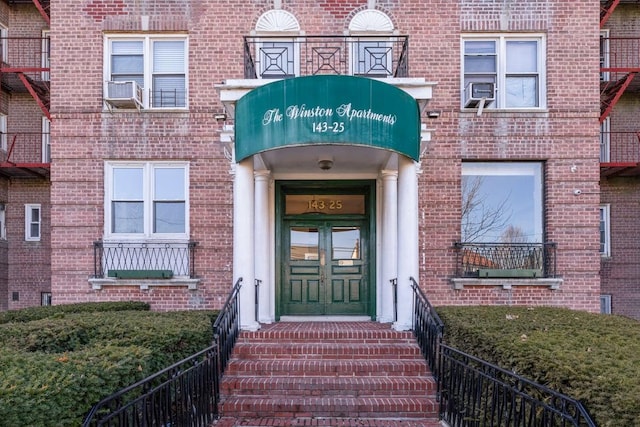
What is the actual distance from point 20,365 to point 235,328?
3.72 m

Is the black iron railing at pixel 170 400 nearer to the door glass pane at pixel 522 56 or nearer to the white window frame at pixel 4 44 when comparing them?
the door glass pane at pixel 522 56

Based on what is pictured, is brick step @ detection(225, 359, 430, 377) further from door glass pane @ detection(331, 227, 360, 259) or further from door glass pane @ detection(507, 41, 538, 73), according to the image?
door glass pane @ detection(507, 41, 538, 73)

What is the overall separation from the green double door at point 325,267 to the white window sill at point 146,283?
1790 mm

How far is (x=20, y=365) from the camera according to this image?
388 cm

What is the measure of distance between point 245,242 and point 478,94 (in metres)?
5.50

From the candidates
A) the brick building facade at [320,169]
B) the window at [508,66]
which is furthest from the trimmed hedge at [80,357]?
the window at [508,66]

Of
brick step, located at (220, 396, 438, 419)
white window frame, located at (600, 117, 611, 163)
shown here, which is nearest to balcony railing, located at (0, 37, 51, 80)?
brick step, located at (220, 396, 438, 419)

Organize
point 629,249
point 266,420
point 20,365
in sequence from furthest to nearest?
point 629,249
point 266,420
point 20,365

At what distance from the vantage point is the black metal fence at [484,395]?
378cm

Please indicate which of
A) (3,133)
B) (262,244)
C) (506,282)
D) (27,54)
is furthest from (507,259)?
(3,133)

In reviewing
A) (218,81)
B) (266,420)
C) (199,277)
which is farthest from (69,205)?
(266,420)

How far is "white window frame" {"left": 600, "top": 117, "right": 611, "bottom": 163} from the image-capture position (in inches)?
508

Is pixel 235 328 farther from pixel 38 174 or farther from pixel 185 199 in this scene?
pixel 38 174

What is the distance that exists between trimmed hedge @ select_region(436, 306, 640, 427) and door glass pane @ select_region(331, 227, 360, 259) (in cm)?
259
